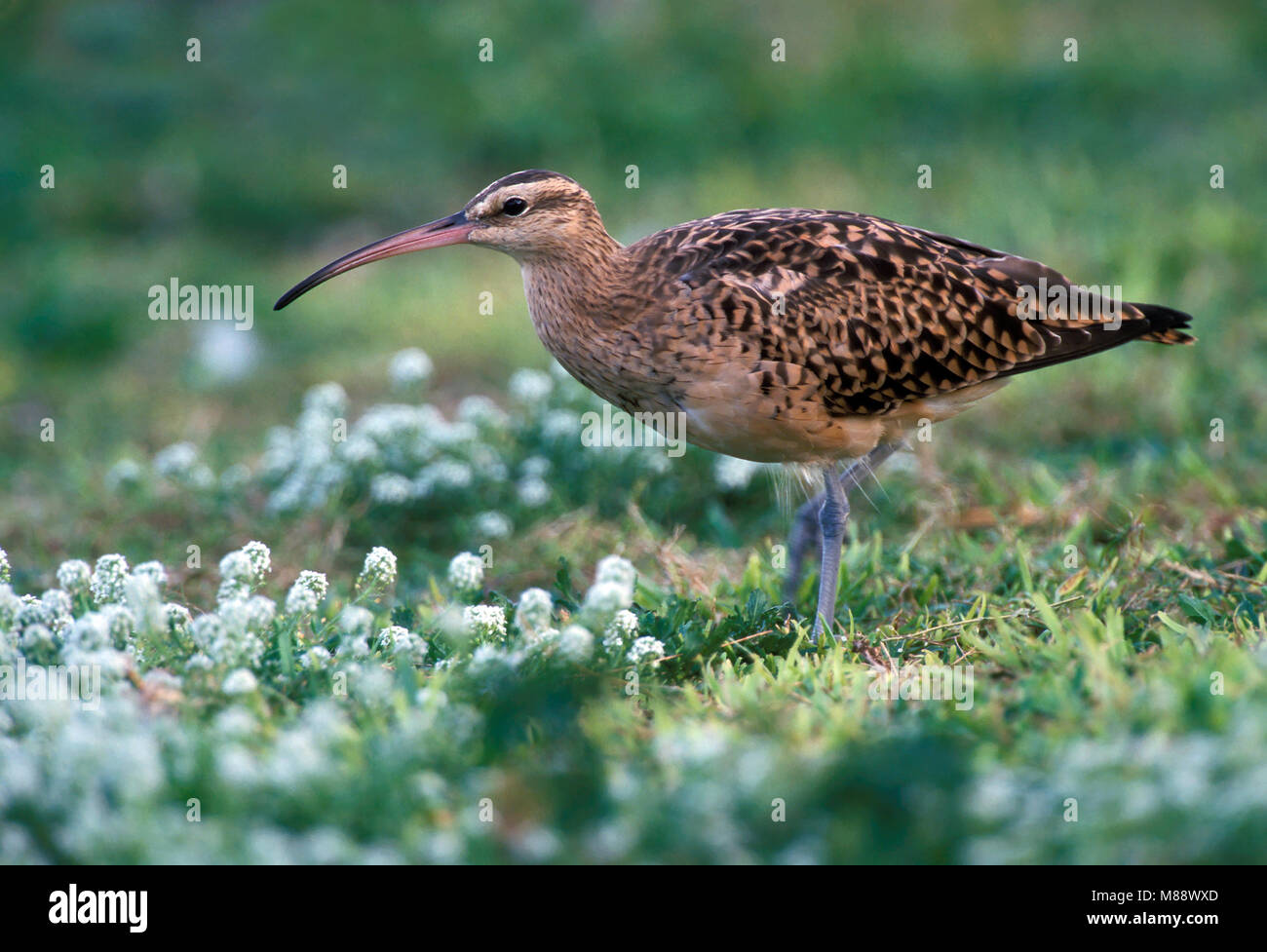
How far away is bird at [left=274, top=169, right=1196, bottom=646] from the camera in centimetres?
503

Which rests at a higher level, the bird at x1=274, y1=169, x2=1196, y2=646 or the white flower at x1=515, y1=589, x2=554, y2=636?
the bird at x1=274, y1=169, x2=1196, y2=646

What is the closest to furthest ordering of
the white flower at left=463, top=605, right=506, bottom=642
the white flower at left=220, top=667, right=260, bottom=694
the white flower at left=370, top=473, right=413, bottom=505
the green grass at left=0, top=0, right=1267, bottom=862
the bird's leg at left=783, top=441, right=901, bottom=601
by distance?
the green grass at left=0, top=0, right=1267, bottom=862, the white flower at left=220, top=667, right=260, bottom=694, the white flower at left=463, top=605, right=506, bottom=642, the bird's leg at left=783, top=441, right=901, bottom=601, the white flower at left=370, top=473, right=413, bottom=505

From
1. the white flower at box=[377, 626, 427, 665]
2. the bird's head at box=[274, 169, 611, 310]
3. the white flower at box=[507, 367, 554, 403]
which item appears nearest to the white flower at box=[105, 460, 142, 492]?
the white flower at box=[507, 367, 554, 403]

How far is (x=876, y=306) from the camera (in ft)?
17.2

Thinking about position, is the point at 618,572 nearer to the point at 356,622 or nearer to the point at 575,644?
the point at 575,644

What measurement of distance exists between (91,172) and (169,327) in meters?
2.64

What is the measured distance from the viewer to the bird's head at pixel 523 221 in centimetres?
529

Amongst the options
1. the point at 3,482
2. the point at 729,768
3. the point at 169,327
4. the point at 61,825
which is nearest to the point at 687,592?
the point at 729,768

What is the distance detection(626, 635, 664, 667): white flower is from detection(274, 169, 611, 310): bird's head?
1.68 m

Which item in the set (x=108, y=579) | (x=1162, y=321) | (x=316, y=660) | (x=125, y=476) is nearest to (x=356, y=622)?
(x=316, y=660)

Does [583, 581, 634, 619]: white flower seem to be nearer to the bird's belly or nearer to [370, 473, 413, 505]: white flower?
the bird's belly

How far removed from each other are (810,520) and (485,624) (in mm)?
1685
